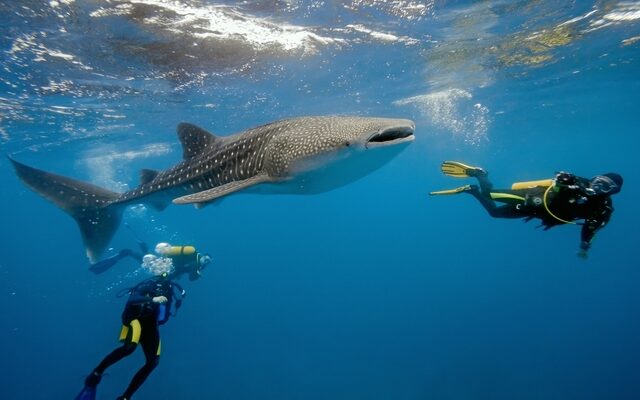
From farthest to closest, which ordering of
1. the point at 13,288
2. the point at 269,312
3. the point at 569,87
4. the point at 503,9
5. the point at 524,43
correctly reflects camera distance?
the point at 13,288 → the point at 269,312 → the point at 569,87 → the point at 524,43 → the point at 503,9

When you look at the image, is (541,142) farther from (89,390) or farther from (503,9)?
(89,390)

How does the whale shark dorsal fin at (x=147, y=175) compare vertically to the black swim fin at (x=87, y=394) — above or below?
above

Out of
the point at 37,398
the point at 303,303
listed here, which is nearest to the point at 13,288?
the point at 303,303

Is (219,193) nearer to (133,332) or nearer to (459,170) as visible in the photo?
(133,332)

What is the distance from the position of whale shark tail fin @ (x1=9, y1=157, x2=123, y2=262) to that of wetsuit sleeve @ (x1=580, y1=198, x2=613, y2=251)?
7743 millimetres

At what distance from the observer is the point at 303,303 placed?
66188mm

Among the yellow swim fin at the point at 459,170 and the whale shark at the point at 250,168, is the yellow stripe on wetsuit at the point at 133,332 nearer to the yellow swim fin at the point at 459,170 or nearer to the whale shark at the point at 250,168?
the whale shark at the point at 250,168

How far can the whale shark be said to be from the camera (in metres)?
4.12

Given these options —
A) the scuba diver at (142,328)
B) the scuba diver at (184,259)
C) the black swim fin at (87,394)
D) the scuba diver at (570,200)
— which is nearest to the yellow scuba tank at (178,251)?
the scuba diver at (184,259)

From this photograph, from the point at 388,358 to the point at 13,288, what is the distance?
4650 inches

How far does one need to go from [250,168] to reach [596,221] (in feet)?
16.9

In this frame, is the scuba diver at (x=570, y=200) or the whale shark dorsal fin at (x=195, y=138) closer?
the scuba diver at (x=570, y=200)

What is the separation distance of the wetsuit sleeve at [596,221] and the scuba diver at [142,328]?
7393 mm

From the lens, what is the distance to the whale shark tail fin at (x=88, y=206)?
6.33m
